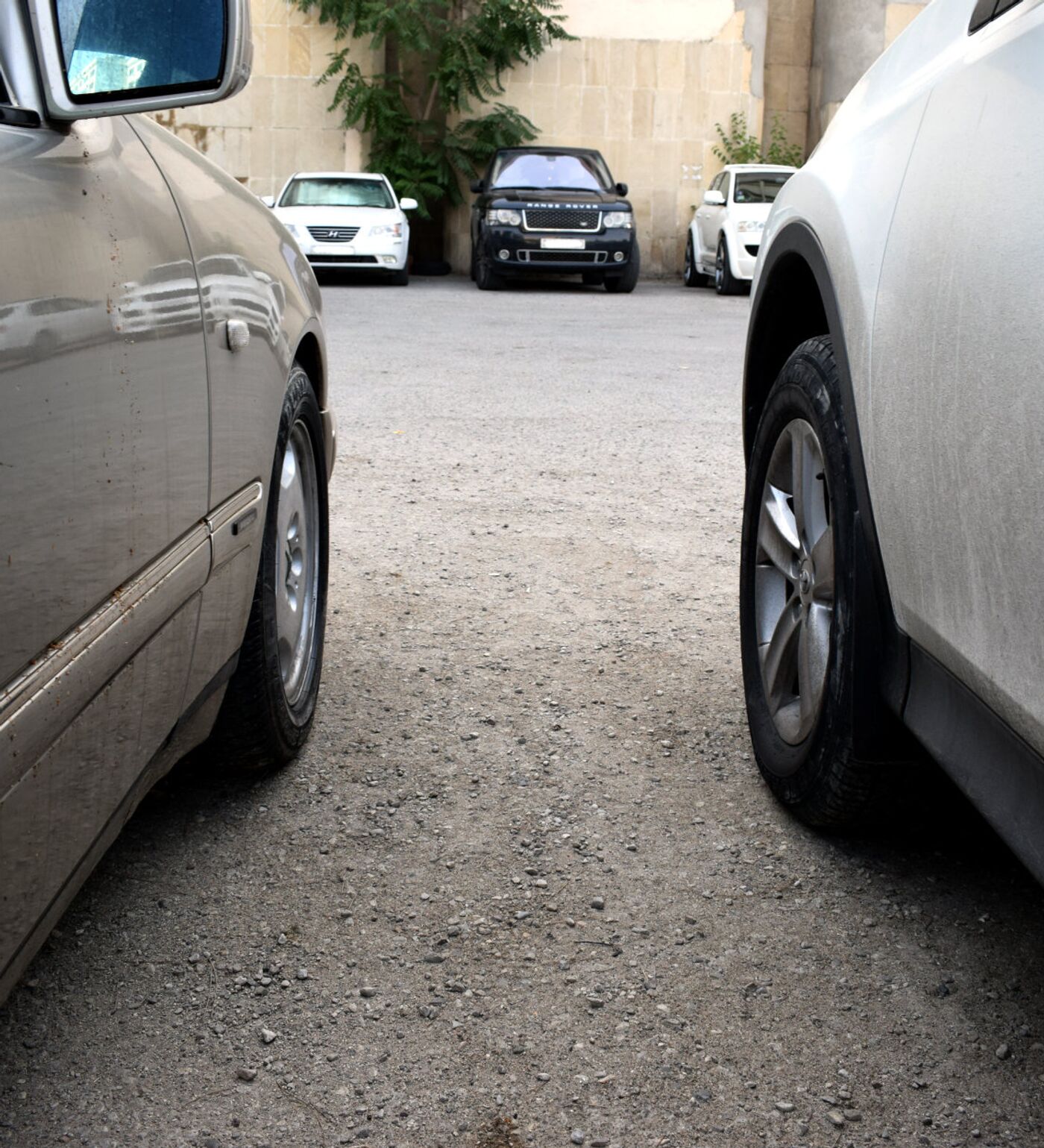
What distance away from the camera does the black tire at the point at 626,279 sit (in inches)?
783

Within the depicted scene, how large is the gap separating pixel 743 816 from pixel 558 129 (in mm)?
24496

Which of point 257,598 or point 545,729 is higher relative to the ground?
point 257,598

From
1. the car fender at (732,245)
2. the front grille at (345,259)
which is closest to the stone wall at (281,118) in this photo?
the front grille at (345,259)

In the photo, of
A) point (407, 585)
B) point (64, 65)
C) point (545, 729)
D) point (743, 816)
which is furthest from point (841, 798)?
point (407, 585)

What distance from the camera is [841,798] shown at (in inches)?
98.6

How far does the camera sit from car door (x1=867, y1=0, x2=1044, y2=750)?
5.35ft

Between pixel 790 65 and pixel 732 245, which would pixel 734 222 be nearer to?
pixel 732 245

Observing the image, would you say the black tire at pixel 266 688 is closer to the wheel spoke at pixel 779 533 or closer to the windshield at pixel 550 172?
the wheel spoke at pixel 779 533

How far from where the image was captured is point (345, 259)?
1994 centimetres

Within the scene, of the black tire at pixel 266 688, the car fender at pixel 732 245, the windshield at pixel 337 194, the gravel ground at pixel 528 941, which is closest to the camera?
the gravel ground at pixel 528 941

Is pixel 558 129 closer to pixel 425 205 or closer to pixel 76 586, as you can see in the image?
pixel 425 205

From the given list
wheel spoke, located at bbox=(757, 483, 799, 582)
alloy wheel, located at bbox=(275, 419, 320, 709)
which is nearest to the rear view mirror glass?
alloy wheel, located at bbox=(275, 419, 320, 709)

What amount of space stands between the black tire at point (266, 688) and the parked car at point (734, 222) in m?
16.2

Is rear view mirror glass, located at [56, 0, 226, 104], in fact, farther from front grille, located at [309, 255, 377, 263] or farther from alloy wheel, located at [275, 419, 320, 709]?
front grille, located at [309, 255, 377, 263]
